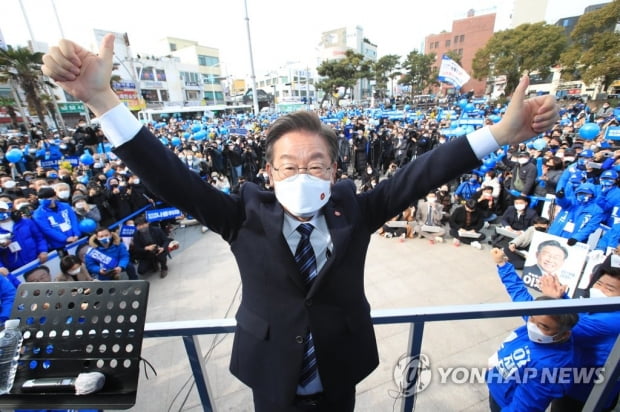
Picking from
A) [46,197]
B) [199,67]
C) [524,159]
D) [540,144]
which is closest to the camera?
[46,197]

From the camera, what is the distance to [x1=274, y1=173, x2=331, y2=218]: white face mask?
4.04 feet

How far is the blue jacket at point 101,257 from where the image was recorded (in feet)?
16.1

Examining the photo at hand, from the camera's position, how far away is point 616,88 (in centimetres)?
3028

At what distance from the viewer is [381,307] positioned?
4.39 metres

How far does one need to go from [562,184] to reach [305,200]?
6.87 m

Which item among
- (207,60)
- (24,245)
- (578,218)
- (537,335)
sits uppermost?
(207,60)

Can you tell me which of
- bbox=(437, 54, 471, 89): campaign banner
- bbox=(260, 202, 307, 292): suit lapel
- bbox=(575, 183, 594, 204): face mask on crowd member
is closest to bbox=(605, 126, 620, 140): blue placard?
bbox=(437, 54, 471, 89): campaign banner

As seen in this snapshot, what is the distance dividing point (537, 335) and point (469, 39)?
71661 mm

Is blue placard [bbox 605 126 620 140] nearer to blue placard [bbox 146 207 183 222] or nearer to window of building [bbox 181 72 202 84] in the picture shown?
blue placard [bbox 146 207 183 222]

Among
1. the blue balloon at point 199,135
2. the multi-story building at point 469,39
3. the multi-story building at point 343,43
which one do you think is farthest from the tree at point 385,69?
the blue balloon at point 199,135

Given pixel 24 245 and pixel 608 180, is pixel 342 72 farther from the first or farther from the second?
pixel 24 245

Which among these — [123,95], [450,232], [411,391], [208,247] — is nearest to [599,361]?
[411,391]

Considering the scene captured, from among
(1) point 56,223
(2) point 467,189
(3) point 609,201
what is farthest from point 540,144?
(1) point 56,223

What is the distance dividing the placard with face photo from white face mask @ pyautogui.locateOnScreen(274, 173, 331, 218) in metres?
4.28
